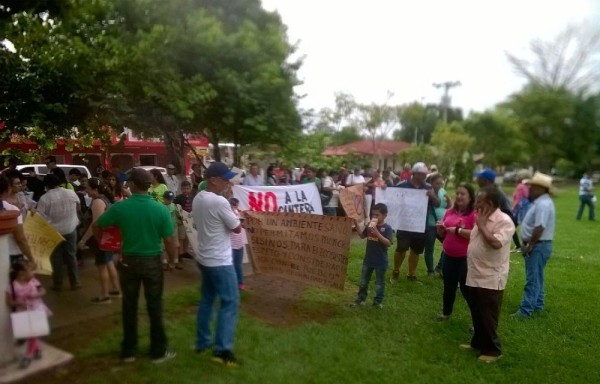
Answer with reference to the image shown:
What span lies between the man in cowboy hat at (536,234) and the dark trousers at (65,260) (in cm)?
568

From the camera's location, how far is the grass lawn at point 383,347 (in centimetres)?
433

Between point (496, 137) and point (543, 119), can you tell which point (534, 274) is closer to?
point (496, 137)

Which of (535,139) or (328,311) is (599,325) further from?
(535,139)

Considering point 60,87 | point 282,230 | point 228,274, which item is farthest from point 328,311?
point 60,87

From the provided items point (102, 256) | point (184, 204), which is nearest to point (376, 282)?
point (102, 256)

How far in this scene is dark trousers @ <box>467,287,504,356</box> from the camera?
15.8ft

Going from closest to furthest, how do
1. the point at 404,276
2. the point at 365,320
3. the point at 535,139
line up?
1. the point at 365,320
2. the point at 404,276
3. the point at 535,139

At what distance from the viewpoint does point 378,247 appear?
6.09 metres

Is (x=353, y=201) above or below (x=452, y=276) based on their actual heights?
above

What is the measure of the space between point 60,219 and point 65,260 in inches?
22.7

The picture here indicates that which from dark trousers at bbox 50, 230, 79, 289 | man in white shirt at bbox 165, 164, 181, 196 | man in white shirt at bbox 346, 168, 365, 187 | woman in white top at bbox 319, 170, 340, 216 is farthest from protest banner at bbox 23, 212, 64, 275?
man in white shirt at bbox 346, 168, 365, 187

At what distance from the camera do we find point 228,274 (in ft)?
14.6

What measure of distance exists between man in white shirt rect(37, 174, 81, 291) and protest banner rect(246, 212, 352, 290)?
235 cm

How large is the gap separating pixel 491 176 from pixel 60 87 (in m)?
8.71
